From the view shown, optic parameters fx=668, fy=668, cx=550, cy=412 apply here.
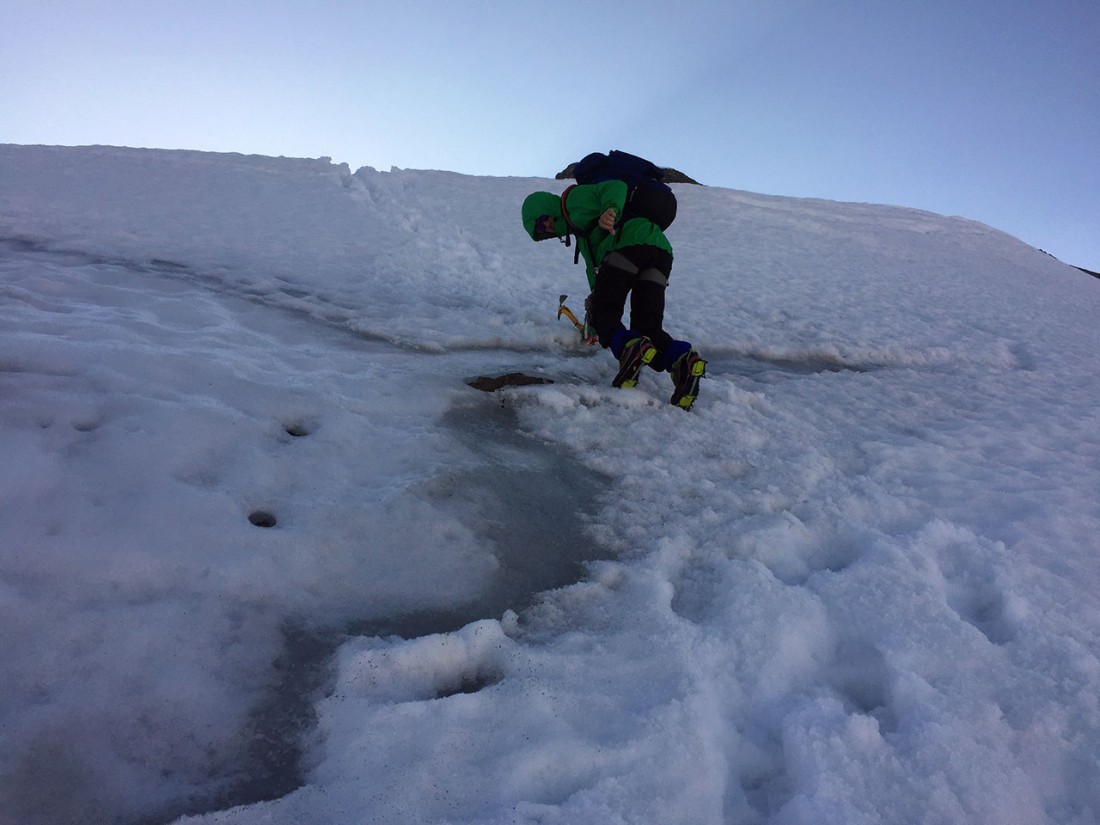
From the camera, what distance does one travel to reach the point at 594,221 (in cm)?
445

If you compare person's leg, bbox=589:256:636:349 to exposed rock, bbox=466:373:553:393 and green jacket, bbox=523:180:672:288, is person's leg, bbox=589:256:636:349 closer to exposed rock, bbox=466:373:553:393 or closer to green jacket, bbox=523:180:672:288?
green jacket, bbox=523:180:672:288

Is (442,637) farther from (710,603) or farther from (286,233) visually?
(286,233)

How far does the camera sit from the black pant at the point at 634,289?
14.0 ft

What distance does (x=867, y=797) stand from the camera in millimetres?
1638

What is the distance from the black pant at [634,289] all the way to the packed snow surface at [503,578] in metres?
0.37

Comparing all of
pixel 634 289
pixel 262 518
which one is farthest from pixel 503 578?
pixel 634 289

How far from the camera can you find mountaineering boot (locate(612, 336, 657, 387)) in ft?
12.8

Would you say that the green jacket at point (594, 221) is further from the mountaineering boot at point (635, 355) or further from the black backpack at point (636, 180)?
the mountaineering boot at point (635, 355)

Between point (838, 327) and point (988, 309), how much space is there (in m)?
2.29

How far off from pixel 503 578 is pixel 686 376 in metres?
1.90

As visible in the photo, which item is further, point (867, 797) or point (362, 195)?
point (362, 195)

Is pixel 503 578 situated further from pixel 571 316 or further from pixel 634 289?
pixel 571 316

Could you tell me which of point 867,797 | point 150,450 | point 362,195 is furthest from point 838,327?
point 362,195

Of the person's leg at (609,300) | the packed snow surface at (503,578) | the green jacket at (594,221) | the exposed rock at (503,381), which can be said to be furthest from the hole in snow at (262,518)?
the green jacket at (594,221)
